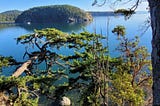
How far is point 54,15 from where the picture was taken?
589 ft

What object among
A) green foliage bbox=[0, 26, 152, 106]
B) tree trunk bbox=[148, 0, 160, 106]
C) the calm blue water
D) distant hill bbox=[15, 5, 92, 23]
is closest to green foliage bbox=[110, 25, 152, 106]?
green foliage bbox=[0, 26, 152, 106]

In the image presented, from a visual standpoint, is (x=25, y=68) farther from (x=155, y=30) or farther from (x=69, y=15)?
(x=69, y=15)

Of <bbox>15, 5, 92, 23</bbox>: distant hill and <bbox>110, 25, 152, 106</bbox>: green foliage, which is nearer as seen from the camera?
<bbox>110, 25, 152, 106</bbox>: green foliage

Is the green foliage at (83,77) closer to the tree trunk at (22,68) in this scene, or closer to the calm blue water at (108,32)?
the tree trunk at (22,68)

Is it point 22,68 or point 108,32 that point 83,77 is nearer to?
point 22,68

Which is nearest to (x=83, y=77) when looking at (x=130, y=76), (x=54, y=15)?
(x=130, y=76)

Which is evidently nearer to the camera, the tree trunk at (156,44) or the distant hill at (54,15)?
the tree trunk at (156,44)

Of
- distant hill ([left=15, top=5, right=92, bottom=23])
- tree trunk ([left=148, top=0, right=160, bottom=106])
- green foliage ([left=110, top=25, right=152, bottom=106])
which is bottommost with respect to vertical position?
distant hill ([left=15, top=5, right=92, bottom=23])

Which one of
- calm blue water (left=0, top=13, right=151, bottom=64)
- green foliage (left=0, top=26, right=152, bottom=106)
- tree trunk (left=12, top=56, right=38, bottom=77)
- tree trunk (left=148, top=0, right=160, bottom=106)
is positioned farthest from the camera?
tree trunk (left=12, top=56, right=38, bottom=77)

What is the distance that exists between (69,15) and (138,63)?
16281 centimetres

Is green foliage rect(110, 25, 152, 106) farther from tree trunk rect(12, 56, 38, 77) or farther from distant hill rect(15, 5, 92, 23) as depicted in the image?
distant hill rect(15, 5, 92, 23)

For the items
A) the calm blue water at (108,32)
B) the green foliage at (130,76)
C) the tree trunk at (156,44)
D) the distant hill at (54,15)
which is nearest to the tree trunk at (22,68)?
the calm blue water at (108,32)

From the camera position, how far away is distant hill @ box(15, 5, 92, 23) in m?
173

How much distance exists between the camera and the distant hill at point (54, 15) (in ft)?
566
